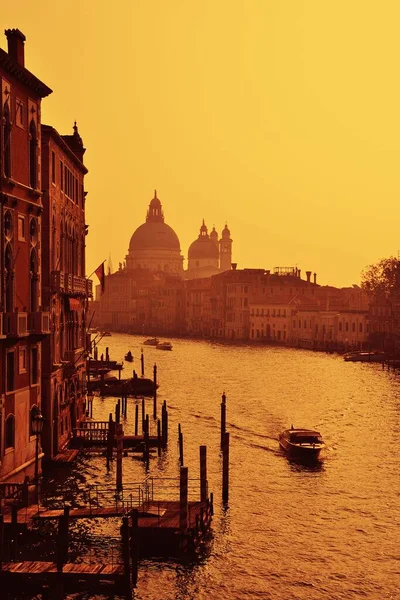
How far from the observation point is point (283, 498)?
31.0 meters

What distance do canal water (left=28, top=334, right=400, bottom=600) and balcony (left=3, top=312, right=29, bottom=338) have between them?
17.9 ft

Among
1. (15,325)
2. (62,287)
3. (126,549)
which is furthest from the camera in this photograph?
(62,287)

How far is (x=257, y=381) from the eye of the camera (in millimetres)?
72562

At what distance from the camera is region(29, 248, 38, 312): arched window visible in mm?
26623

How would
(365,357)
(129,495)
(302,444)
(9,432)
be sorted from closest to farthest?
1. (9,432)
2. (129,495)
3. (302,444)
4. (365,357)

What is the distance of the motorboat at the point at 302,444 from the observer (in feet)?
121

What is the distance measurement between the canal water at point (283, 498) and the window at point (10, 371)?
428 cm

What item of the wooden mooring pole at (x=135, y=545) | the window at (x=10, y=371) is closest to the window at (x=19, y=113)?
the window at (x=10, y=371)

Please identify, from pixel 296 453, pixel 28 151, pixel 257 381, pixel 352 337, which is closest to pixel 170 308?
pixel 352 337

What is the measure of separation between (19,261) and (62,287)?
7.35 m

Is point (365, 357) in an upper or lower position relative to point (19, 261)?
lower

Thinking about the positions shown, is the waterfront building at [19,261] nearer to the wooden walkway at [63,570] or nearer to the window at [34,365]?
the window at [34,365]

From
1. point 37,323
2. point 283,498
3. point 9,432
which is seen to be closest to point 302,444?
point 283,498

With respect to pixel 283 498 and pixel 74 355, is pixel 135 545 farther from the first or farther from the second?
pixel 74 355
